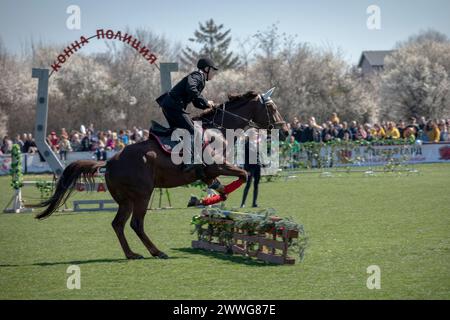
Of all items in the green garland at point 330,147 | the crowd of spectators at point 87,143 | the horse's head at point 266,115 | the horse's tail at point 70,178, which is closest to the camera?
the horse's tail at point 70,178

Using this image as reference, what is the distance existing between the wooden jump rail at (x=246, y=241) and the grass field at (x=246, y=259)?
0.75 ft

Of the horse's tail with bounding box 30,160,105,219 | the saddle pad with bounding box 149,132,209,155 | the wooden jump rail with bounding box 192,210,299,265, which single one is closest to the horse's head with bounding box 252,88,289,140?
the saddle pad with bounding box 149,132,209,155

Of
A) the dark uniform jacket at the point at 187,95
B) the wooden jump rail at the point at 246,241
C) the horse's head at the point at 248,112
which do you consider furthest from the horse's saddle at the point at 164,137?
the wooden jump rail at the point at 246,241

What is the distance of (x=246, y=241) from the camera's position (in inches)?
480

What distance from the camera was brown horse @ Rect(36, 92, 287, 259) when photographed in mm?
12680

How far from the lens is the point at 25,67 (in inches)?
2768

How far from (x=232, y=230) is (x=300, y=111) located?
1957 inches

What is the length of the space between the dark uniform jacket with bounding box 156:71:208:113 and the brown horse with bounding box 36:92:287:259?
2.09 ft

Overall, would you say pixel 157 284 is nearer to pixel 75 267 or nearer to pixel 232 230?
pixel 75 267

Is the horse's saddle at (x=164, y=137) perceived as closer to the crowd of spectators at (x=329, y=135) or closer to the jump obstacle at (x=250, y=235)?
the jump obstacle at (x=250, y=235)

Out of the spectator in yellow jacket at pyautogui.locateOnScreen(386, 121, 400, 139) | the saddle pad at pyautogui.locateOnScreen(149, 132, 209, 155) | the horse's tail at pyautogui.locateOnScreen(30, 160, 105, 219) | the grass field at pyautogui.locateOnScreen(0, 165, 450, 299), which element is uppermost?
the spectator in yellow jacket at pyautogui.locateOnScreen(386, 121, 400, 139)

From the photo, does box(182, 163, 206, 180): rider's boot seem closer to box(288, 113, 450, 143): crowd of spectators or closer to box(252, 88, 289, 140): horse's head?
box(252, 88, 289, 140): horse's head

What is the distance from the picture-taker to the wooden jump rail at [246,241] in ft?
37.1
